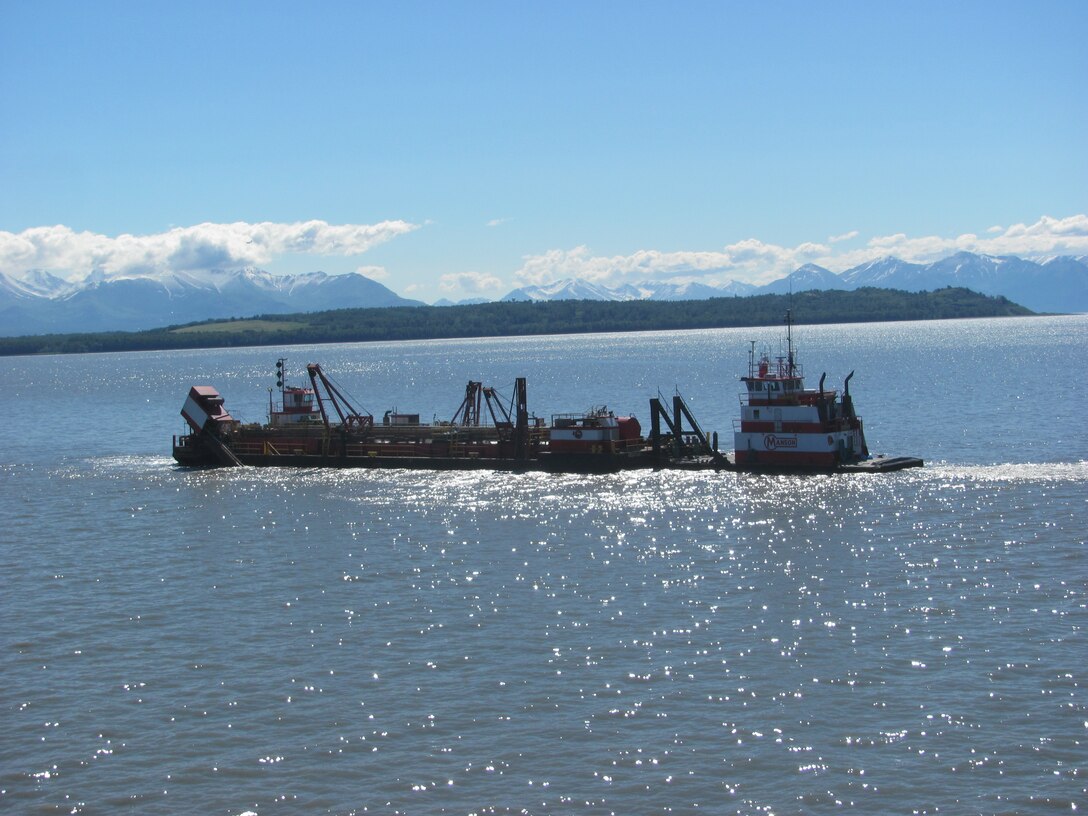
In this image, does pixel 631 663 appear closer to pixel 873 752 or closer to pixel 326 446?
pixel 873 752

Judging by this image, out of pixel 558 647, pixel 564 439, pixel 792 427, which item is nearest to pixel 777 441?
pixel 792 427

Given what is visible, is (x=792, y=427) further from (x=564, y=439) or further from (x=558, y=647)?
→ (x=558, y=647)

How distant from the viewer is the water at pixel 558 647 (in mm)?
23219

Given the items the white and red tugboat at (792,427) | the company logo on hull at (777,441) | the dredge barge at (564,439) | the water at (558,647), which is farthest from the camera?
the company logo on hull at (777,441)

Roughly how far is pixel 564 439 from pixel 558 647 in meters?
35.8

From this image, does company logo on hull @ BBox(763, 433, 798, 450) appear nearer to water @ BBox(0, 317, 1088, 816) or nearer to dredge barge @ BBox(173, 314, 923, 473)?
dredge barge @ BBox(173, 314, 923, 473)

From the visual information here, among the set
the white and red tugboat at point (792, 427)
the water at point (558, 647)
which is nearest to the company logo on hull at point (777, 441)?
the white and red tugboat at point (792, 427)

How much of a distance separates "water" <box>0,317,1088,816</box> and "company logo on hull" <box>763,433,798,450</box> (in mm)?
3156

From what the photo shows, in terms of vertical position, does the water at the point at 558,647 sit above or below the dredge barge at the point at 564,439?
below

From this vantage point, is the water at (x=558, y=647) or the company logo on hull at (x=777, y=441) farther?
the company logo on hull at (x=777, y=441)

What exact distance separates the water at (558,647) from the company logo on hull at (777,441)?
10.4 ft

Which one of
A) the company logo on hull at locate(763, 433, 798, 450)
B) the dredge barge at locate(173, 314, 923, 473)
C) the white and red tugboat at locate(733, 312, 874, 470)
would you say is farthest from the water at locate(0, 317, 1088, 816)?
the dredge barge at locate(173, 314, 923, 473)

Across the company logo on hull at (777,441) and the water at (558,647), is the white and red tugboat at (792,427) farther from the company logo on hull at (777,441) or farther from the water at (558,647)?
the water at (558,647)

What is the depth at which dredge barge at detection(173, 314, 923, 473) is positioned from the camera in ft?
202
